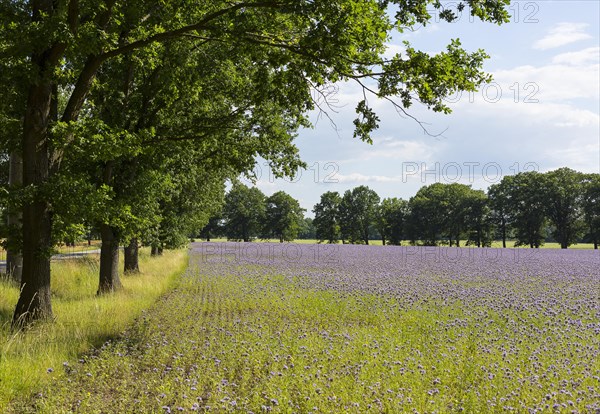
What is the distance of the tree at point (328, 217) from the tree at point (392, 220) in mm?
10011

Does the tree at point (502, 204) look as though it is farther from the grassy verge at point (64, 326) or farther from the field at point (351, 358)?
the grassy verge at point (64, 326)

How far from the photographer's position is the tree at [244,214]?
11156 centimetres

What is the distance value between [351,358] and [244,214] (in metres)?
105

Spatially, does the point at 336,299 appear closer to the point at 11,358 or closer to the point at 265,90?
the point at 265,90

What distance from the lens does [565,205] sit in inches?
2943

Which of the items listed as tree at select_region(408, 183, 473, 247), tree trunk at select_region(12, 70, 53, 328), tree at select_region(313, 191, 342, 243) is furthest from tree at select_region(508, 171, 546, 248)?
tree trunk at select_region(12, 70, 53, 328)

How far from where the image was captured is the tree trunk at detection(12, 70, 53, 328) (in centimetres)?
849

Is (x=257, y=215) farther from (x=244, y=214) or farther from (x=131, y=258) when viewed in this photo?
(x=131, y=258)

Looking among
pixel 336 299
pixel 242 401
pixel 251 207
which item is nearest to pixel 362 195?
pixel 251 207

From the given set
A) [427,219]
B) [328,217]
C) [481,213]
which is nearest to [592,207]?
[481,213]

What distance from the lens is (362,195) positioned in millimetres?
109875

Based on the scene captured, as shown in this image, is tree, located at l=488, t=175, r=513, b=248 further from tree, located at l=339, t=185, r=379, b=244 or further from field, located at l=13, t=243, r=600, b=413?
field, located at l=13, t=243, r=600, b=413

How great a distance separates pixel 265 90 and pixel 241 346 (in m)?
5.18

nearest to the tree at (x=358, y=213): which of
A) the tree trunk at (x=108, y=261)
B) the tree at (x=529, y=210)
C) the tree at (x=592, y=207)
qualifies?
the tree at (x=529, y=210)
